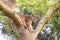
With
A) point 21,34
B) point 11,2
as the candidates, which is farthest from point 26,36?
point 11,2

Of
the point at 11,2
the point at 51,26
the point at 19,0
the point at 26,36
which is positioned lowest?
the point at 51,26

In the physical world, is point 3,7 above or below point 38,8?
above

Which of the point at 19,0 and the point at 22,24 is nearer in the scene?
the point at 22,24

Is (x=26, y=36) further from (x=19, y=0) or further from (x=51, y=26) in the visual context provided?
(x=51, y=26)

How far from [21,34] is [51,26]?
209 cm

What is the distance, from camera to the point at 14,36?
5.71 metres

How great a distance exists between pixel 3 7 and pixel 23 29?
2.82 feet

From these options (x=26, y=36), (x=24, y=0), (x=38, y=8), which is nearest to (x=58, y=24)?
(x=38, y=8)

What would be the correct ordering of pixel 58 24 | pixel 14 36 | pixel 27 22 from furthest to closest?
pixel 14 36, pixel 58 24, pixel 27 22

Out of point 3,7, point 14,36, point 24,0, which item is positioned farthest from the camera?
point 14,36

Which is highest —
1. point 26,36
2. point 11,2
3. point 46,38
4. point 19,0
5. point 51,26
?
point 11,2

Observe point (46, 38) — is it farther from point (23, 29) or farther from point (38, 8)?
point (23, 29)

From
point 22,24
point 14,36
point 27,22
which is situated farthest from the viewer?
point 14,36

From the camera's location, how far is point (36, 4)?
172 inches
